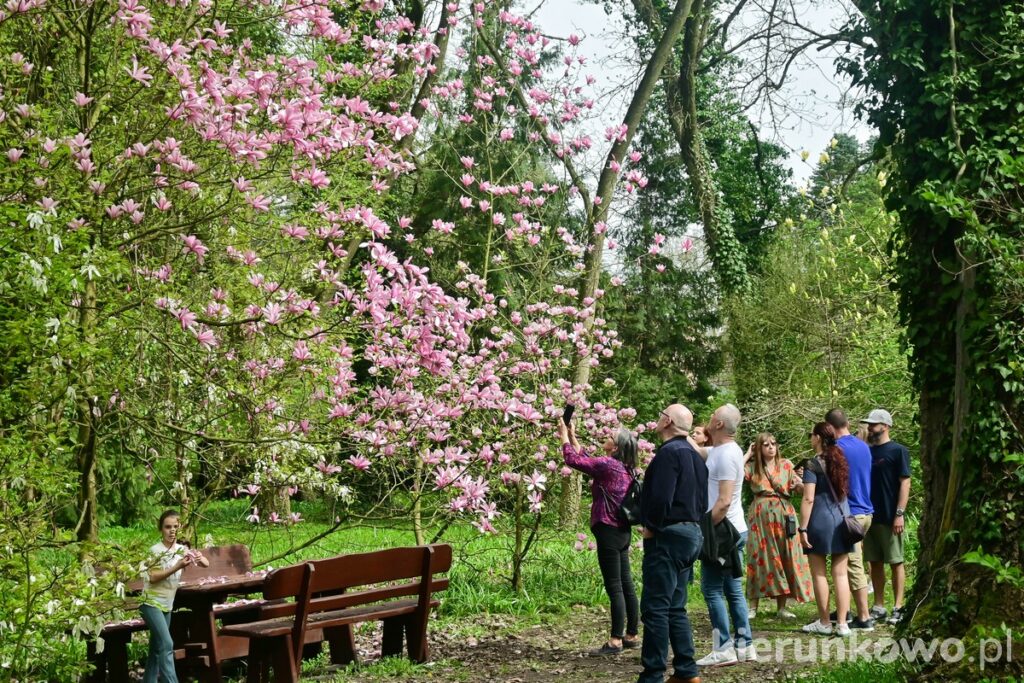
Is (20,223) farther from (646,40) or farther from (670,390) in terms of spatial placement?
(670,390)

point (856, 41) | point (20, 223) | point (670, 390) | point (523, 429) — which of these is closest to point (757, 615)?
point (523, 429)

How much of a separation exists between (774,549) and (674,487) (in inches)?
133

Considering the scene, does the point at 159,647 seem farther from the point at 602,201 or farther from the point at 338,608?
the point at 602,201

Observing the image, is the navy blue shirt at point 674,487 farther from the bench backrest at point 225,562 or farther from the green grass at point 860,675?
the bench backrest at point 225,562

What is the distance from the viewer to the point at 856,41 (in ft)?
23.0

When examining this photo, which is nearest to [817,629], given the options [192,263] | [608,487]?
[608,487]

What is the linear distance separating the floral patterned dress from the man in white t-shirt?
1818 millimetres

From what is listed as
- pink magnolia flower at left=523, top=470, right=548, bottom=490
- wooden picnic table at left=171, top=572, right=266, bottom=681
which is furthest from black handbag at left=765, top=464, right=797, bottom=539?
wooden picnic table at left=171, top=572, right=266, bottom=681

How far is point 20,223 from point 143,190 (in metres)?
1.06

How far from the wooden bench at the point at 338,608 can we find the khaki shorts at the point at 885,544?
3.59m

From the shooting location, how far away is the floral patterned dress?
9.05m

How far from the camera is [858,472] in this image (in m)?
8.30

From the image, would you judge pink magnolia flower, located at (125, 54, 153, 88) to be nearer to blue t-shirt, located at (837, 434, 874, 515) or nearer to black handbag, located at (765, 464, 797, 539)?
blue t-shirt, located at (837, 434, 874, 515)

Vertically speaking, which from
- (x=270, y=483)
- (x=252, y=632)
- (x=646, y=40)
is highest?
(x=646, y=40)
